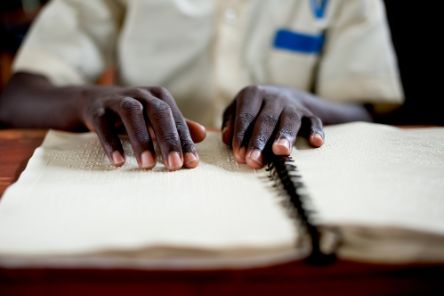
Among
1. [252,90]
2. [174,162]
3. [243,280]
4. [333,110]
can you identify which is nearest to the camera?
[243,280]

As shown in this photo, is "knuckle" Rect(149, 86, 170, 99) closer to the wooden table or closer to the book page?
the book page

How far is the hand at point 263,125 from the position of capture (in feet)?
1.43

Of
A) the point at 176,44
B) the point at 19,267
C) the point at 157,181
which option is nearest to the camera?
the point at 19,267

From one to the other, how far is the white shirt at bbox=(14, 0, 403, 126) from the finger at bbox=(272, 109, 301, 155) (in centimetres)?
33

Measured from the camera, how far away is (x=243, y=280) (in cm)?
29

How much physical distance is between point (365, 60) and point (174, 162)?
51 centimetres

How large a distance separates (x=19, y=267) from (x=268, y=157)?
25 centimetres

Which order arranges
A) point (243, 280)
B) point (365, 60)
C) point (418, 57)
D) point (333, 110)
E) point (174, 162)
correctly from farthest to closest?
point (418, 57)
point (365, 60)
point (333, 110)
point (174, 162)
point (243, 280)

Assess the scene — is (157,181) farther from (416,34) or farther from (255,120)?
(416,34)

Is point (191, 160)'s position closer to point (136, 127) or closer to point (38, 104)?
point (136, 127)

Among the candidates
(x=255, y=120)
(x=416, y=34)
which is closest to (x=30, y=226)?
(x=255, y=120)

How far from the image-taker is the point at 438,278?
29 cm

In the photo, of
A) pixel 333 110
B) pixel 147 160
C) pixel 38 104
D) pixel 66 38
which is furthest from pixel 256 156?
pixel 66 38

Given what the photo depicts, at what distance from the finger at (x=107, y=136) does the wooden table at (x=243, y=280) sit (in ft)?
0.54
